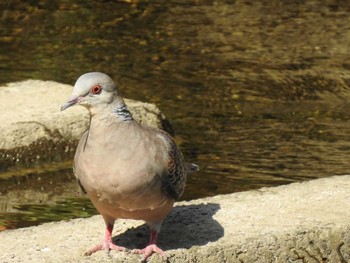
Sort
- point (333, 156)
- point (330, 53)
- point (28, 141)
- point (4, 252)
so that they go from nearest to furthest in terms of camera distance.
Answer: point (4, 252) → point (28, 141) → point (333, 156) → point (330, 53)

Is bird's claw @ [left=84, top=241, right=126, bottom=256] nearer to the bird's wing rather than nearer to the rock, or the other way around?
the bird's wing

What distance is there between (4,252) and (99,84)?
99 centimetres

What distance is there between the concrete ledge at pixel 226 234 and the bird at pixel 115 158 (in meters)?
0.35

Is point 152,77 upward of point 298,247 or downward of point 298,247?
downward

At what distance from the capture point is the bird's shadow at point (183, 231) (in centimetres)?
538

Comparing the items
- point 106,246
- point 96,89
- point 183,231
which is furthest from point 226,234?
point 96,89

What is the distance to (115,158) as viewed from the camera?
15.9ft

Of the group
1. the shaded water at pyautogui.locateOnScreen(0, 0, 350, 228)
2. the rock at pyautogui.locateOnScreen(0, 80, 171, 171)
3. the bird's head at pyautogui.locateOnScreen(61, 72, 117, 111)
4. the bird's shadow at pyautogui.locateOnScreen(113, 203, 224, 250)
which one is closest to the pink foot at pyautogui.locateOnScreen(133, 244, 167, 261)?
the bird's shadow at pyautogui.locateOnScreen(113, 203, 224, 250)

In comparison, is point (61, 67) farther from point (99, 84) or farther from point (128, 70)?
point (99, 84)

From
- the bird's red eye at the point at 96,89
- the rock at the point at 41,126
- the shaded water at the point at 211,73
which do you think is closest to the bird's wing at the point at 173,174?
the bird's red eye at the point at 96,89

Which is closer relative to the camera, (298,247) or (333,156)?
(298,247)

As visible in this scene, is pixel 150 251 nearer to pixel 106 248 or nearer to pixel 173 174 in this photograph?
pixel 106 248

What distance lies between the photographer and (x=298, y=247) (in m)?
5.41

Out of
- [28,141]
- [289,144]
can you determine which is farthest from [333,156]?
[28,141]
